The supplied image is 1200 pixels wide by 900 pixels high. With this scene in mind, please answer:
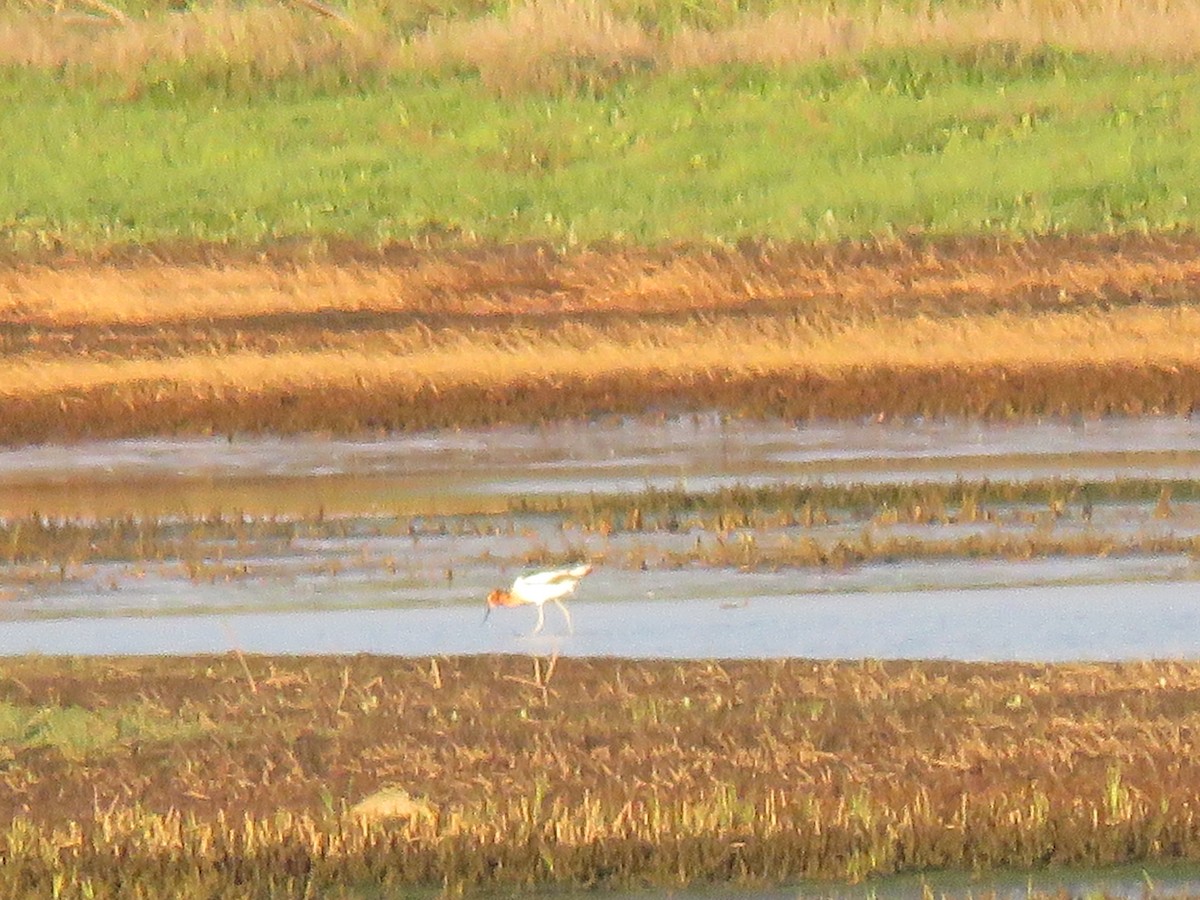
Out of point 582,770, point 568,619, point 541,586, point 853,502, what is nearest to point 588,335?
point 853,502

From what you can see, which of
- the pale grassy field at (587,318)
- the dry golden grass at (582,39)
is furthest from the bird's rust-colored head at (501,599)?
the dry golden grass at (582,39)

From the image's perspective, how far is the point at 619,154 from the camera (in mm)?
26250

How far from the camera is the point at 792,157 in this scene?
26.0 metres

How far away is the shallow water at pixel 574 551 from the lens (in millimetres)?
11328

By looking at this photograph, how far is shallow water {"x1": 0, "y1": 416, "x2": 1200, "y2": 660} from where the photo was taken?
446 inches

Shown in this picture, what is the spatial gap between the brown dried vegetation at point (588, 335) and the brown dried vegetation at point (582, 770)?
8927 millimetres

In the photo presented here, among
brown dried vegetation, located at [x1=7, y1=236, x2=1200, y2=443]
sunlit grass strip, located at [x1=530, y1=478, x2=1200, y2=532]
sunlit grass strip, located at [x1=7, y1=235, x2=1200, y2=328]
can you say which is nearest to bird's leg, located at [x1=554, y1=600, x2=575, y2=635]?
Result: sunlit grass strip, located at [x1=530, y1=478, x2=1200, y2=532]

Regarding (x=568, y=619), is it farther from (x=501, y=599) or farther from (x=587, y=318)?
(x=587, y=318)

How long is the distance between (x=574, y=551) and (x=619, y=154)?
43.5ft

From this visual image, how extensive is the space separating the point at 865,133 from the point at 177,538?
13.1 m

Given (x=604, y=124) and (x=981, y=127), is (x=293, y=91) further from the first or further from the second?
(x=981, y=127)

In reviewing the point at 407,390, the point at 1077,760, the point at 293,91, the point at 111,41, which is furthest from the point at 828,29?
the point at 1077,760

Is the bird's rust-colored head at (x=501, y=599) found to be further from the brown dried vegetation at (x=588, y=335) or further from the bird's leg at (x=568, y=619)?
the brown dried vegetation at (x=588, y=335)

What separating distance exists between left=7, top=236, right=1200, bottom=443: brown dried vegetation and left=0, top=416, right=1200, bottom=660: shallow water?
878 millimetres
